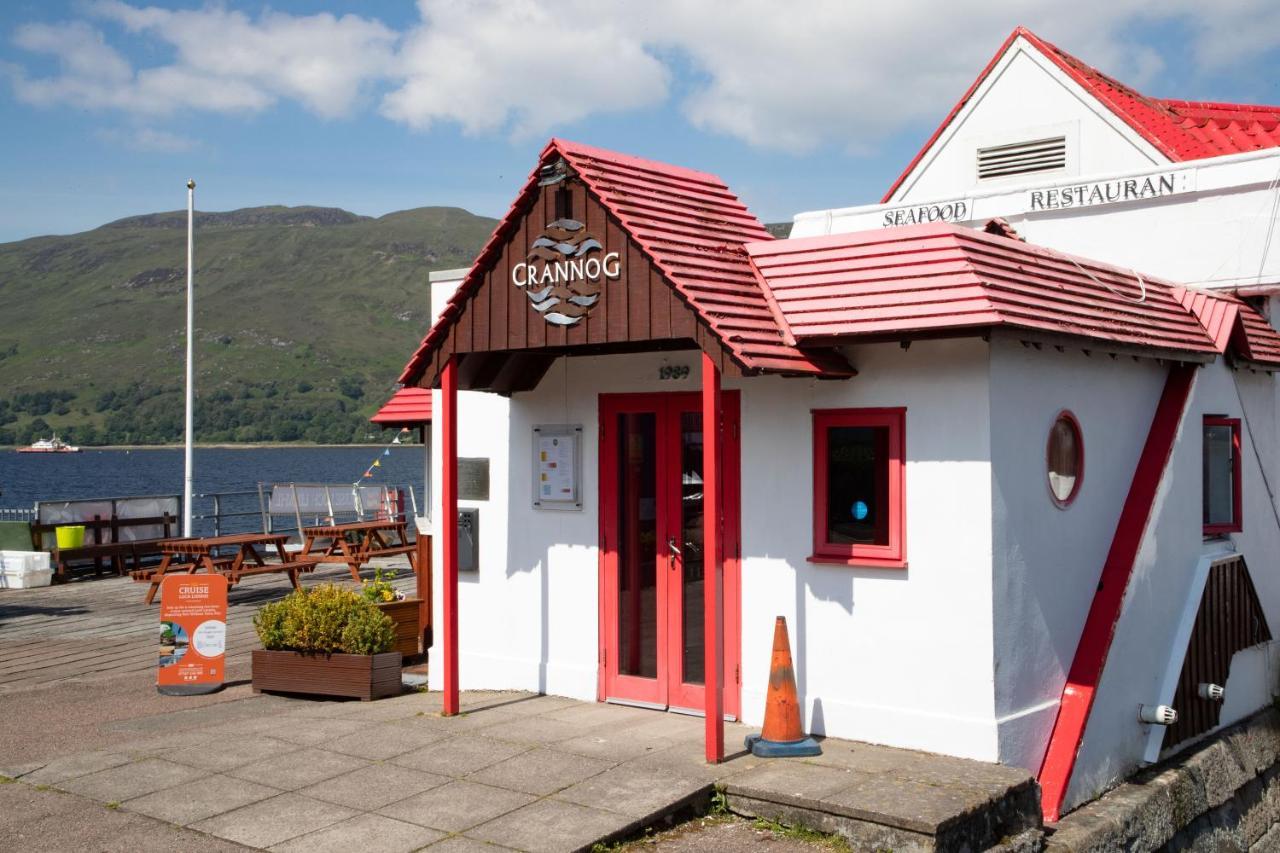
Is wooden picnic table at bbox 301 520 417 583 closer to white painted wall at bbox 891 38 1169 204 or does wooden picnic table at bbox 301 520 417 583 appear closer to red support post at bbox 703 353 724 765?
white painted wall at bbox 891 38 1169 204

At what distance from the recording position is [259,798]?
7410 millimetres

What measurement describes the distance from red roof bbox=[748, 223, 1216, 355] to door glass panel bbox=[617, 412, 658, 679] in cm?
171

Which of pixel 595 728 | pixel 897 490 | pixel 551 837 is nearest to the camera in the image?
pixel 551 837

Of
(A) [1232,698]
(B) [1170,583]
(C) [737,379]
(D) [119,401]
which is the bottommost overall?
(A) [1232,698]

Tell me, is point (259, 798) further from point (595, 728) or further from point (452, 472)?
point (452, 472)

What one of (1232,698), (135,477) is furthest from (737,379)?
(135,477)

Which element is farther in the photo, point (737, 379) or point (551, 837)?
point (737, 379)

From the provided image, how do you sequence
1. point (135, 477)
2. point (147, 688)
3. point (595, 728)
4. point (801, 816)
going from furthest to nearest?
point (135, 477) < point (147, 688) < point (595, 728) < point (801, 816)

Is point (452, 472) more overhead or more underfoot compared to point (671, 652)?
more overhead

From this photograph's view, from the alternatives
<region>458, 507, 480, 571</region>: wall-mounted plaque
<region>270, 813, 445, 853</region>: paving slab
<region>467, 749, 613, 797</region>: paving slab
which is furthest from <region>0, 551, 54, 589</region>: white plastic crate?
<region>270, 813, 445, 853</region>: paving slab

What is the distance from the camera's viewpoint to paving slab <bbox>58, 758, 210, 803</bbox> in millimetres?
Result: 7590

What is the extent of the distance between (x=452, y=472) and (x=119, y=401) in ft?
587

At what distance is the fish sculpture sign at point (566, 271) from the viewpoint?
8766 mm

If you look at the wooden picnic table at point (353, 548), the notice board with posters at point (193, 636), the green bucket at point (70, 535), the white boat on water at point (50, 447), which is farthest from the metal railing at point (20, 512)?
the white boat on water at point (50, 447)
